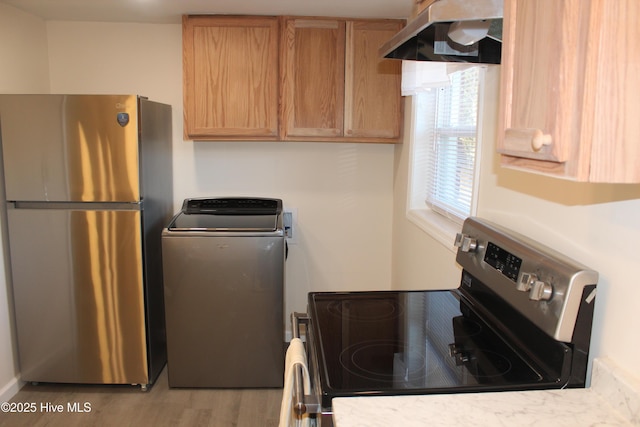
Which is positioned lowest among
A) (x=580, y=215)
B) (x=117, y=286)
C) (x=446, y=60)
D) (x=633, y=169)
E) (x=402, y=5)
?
(x=117, y=286)

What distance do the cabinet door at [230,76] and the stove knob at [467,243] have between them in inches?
59.4

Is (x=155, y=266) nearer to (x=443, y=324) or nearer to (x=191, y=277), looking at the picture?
(x=191, y=277)

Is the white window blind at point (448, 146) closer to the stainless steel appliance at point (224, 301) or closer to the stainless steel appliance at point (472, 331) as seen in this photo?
the stainless steel appliance at point (472, 331)

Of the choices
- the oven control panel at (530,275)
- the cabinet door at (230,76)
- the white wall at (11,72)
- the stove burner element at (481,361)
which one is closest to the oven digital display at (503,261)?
the oven control panel at (530,275)

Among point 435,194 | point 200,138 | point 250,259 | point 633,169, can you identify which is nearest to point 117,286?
point 250,259

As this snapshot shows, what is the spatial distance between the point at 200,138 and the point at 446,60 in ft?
5.83

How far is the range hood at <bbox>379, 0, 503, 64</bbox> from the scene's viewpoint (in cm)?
120

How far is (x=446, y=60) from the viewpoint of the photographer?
1630mm

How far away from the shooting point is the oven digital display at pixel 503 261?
1.48 metres

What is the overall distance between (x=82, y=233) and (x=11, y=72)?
0.95 m

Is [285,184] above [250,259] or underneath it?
above

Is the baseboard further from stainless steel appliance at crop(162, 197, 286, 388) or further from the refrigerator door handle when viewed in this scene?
the refrigerator door handle

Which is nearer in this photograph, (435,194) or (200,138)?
(435,194)

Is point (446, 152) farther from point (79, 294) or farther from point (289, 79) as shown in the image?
point (79, 294)
